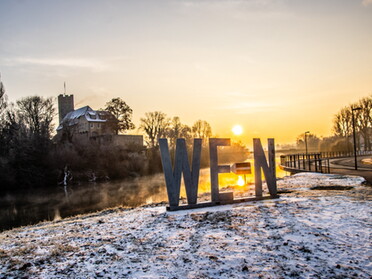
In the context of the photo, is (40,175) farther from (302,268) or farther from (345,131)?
(345,131)

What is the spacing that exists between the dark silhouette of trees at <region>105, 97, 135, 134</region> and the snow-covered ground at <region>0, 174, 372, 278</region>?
47.8 m

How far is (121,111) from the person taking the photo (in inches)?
2168

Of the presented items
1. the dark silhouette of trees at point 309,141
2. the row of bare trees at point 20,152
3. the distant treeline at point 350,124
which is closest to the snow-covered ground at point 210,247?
the row of bare trees at point 20,152

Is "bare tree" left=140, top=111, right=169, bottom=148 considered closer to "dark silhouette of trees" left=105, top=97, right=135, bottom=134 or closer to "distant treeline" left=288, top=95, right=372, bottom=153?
"dark silhouette of trees" left=105, top=97, right=135, bottom=134

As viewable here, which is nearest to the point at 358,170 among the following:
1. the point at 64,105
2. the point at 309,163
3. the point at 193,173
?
the point at 309,163

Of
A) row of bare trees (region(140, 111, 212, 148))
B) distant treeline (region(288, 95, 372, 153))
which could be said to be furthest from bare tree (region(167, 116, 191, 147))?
distant treeline (region(288, 95, 372, 153))

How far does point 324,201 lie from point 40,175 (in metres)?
34.9

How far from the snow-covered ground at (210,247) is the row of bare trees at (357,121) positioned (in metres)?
52.4

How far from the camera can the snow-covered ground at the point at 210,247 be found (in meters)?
4.27

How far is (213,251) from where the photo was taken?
5.00 metres

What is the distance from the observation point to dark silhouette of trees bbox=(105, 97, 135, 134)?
54219 mm

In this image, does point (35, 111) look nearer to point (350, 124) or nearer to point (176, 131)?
point (176, 131)

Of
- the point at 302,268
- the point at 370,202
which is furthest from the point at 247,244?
the point at 370,202

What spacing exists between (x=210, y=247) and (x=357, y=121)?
62451mm
